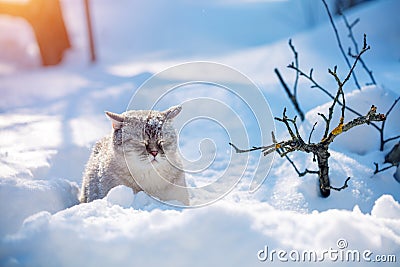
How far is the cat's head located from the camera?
7.72 feet

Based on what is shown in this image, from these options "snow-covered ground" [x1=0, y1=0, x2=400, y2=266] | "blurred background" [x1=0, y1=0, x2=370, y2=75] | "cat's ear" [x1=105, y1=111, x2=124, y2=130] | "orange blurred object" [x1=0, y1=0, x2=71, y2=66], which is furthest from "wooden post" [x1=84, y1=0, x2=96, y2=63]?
"cat's ear" [x1=105, y1=111, x2=124, y2=130]

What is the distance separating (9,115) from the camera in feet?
14.6

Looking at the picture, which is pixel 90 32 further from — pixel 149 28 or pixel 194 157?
pixel 194 157

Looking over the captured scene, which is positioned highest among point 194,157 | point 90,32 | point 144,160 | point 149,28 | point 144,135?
point 149,28

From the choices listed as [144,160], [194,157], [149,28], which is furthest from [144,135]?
[149,28]

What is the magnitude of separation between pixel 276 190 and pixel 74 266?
1.56m

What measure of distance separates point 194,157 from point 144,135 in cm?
97

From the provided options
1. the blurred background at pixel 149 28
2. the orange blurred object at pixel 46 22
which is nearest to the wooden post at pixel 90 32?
the blurred background at pixel 149 28

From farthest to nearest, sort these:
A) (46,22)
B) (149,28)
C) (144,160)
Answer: (149,28) < (46,22) < (144,160)

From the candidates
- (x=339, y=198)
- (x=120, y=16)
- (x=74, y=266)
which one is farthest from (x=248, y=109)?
(x=120, y=16)

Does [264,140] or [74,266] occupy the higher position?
[264,140]

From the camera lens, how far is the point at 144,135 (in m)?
2.37

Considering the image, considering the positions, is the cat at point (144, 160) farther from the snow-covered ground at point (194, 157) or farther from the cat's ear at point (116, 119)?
the snow-covered ground at point (194, 157)

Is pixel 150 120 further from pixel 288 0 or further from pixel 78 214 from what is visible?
pixel 288 0
